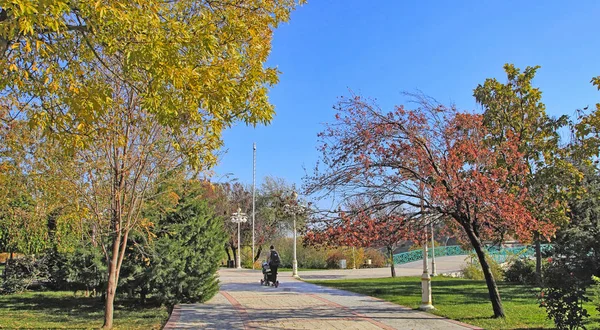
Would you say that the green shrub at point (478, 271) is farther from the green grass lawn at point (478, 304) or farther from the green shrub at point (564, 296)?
the green shrub at point (564, 296)

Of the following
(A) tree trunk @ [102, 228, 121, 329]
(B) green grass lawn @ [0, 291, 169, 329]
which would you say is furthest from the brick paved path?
(A) tree trunk @ [102, 228, 121, 329]

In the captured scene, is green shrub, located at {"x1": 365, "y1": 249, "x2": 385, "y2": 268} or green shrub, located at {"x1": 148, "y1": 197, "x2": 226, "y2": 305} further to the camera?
green shrub, located at {"x1": 365, "y1": 249, "x2": 385, "y2": 268}

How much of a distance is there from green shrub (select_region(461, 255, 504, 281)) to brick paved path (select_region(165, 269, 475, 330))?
995 centimetres

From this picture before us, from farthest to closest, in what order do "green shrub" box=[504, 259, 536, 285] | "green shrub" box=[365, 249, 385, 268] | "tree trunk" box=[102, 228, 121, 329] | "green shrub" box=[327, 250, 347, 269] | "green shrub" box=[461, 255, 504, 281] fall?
1. "green shrub" box=[365, 249, 385, 268]
2. "green shrub" box=[327, 250, 347, 269]
3. "green shrub" box=[461, 255, 504, 281]
4. "green shrub" box=[504, 259, 536, 285]
5. "tree trunk" box=[102, 228, 121, 329]

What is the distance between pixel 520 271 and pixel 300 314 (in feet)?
44.6

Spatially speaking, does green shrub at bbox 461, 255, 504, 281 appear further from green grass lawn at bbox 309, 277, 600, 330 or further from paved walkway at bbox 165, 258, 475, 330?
paved walkway at bbox 165, 258, 475, 330

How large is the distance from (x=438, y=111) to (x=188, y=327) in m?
7.39

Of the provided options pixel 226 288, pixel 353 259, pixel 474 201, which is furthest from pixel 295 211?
pixel 353 259

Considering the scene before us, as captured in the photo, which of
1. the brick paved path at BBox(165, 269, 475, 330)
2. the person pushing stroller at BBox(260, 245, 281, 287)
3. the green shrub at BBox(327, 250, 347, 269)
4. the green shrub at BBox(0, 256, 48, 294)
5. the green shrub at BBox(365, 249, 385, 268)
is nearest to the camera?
the brick paved path at BBox(165, 269, 475, 330)

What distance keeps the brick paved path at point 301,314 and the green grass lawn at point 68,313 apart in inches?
31.6

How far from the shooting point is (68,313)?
A: 1273 cm

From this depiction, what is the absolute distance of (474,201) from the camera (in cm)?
986

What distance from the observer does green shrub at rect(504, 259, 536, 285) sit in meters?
20.4

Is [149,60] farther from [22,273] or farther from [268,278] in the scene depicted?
[22,273]
